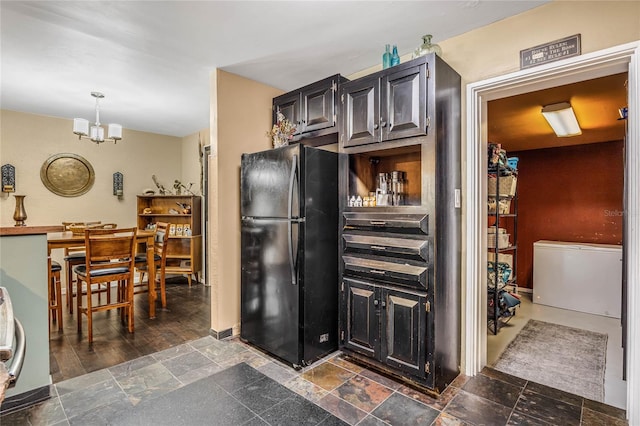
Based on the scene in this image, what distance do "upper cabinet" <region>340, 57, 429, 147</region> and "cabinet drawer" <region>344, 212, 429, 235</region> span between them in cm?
56

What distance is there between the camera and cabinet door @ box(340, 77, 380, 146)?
2.41 metres

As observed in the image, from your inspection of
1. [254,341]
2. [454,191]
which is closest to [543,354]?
[454,191]

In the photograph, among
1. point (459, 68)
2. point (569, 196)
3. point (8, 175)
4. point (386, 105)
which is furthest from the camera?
point (569, 196)

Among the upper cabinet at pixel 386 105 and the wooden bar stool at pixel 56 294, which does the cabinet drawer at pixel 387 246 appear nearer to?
the upper cabinet at pixel 386 105

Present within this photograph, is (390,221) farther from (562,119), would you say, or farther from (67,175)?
(67,175)

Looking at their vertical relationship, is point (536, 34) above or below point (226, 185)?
above

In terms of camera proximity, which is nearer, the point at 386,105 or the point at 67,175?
the point at 386,105

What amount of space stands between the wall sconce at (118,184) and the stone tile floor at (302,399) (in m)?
3.55

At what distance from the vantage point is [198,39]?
2.53m

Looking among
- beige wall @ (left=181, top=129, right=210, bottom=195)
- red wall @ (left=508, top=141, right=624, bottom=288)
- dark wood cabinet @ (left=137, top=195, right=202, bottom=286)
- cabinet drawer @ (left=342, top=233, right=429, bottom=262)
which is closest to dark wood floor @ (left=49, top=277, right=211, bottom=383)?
dark wood cabinet @ (left=137, top=195, right=202, bottom=286)

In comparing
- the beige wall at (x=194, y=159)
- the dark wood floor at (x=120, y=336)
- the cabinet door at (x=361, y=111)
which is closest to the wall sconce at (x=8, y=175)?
the dark wood floor at (x=120, y=336)

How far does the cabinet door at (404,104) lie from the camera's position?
7.09 ft

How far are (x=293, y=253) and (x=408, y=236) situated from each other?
0.88m

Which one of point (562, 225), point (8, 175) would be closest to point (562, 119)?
point (562, 225)
